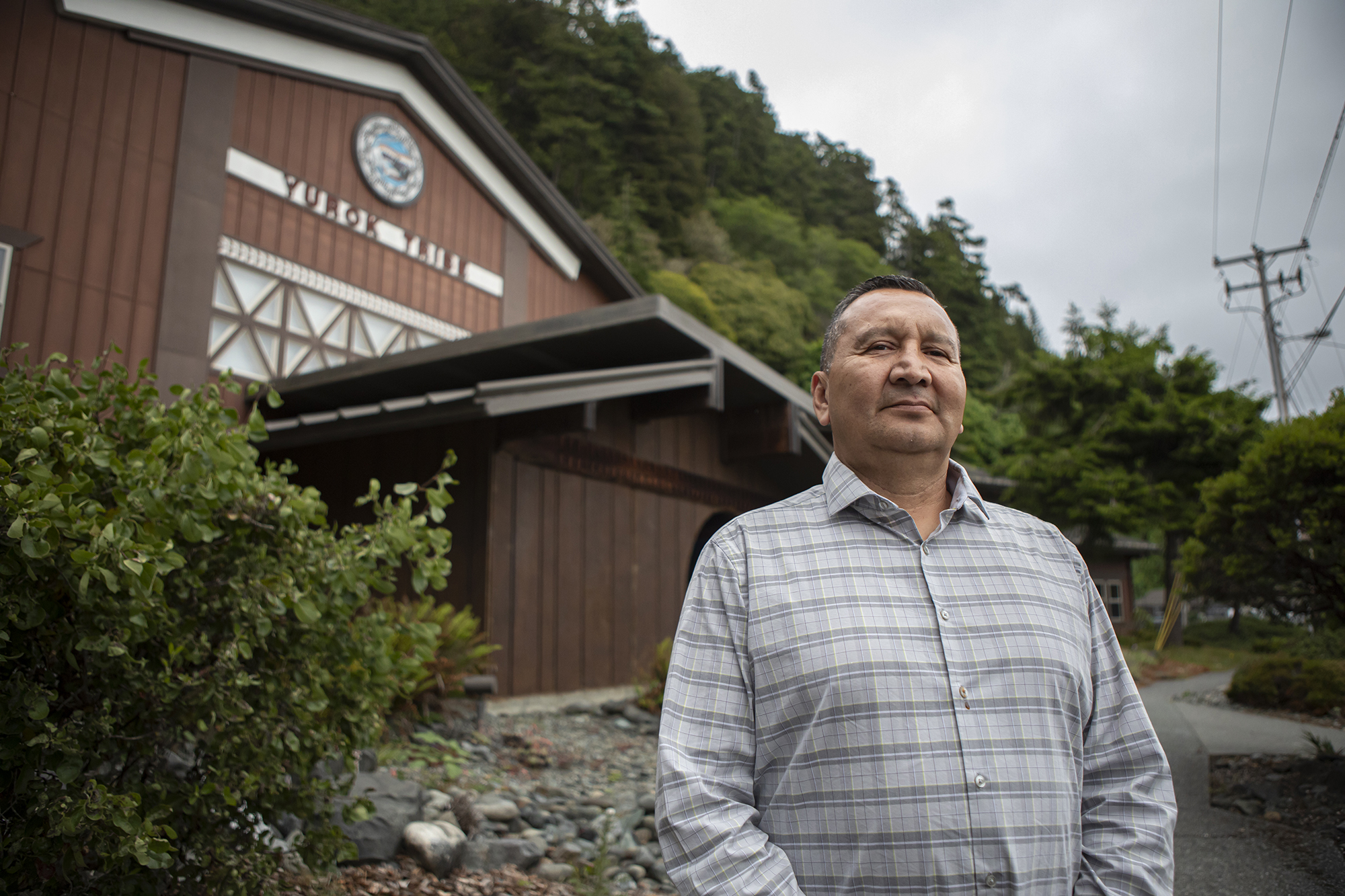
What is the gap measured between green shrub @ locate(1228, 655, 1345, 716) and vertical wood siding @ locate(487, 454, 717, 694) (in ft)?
18.2

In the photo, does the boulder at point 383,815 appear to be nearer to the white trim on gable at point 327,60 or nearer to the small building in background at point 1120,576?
the white trim on gable at point 327,60

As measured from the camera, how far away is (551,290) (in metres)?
12.9

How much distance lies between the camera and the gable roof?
826cm

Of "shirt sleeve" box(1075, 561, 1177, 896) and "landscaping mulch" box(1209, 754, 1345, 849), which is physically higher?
"shirt sleeve" box(1075, 561, 1177, 896)

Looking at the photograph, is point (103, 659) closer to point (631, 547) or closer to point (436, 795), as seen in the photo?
point (436, 795)

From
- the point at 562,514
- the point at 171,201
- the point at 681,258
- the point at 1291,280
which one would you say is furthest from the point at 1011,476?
the point at 171,201

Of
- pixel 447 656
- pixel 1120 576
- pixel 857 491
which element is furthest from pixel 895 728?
pixel 1120 576

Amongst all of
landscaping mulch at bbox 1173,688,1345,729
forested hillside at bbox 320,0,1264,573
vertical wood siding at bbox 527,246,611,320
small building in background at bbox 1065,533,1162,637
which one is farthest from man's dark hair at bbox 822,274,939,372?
small building in background at bbox 1065,533,1162,637

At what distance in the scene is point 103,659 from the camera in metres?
2.50

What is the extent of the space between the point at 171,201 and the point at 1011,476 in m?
20.6

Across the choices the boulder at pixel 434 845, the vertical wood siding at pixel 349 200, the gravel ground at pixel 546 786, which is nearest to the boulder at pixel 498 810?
the gravel ground at pixel 546 786

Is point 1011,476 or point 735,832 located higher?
point 1011,476

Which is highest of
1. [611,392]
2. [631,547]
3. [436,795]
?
[611,392]

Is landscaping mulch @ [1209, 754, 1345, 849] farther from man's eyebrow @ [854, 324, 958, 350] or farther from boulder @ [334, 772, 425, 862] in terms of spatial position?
boulder @ [334, 772, 425, 862]
